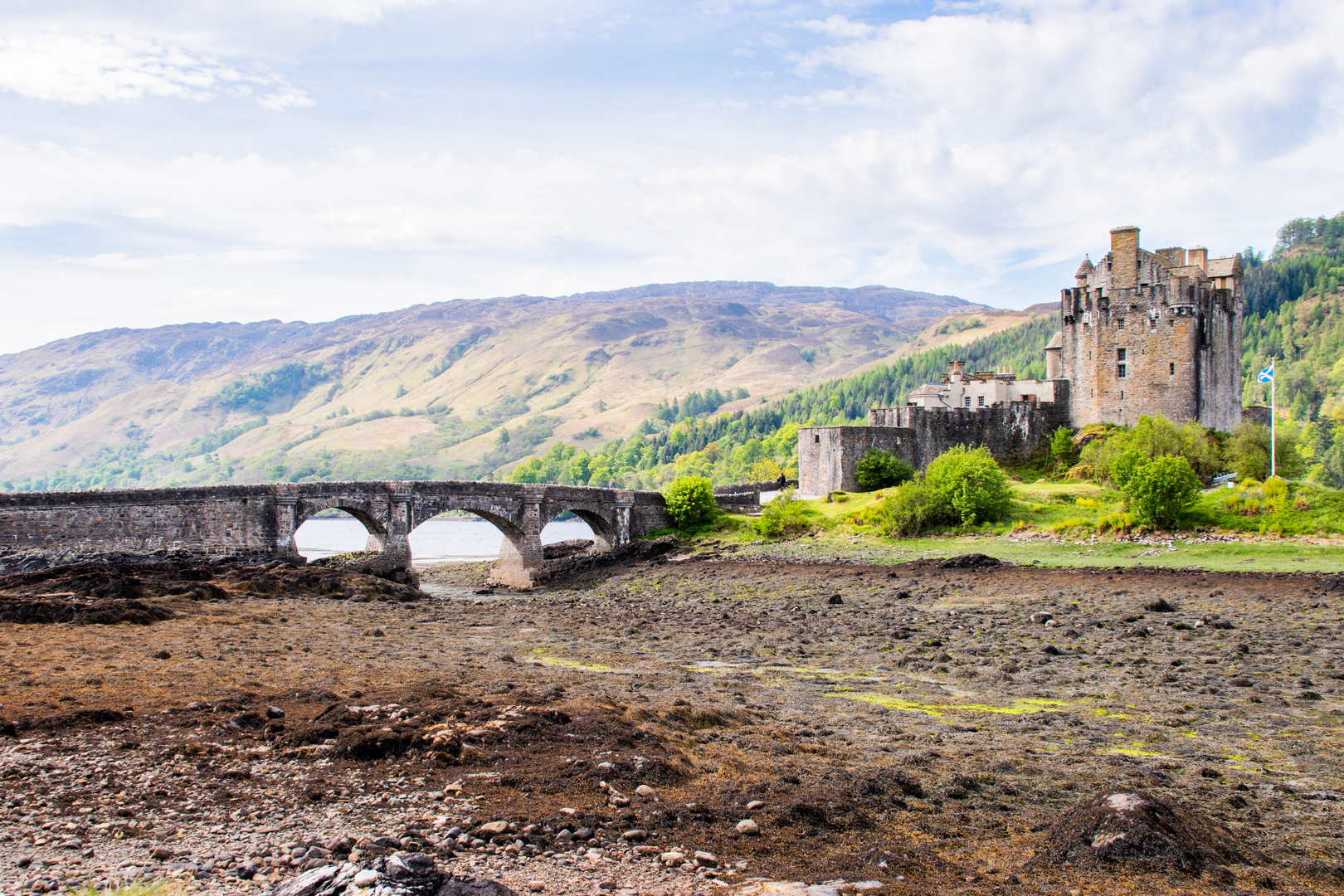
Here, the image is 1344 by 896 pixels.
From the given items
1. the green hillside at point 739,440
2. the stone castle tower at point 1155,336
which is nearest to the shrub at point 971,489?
the stone castle tower at point 1155,336

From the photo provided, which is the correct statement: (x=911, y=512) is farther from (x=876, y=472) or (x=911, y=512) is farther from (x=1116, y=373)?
(x=1116, y=373)

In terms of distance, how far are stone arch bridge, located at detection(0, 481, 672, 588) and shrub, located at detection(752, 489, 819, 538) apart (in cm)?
769

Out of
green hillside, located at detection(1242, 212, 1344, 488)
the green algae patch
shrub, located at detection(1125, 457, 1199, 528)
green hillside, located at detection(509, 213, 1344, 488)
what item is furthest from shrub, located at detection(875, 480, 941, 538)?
green hillside, located at detection(1242, 212, 1344, 488)

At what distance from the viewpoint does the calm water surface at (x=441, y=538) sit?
7835cm

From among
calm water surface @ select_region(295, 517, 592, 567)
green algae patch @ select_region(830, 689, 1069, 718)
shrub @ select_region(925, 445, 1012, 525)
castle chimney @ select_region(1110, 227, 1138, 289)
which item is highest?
castle chimney @ select_region(1110, 227, 1138, 289)

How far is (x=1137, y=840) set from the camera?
8414 mm

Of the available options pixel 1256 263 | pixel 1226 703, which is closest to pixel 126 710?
pixel 1226 703

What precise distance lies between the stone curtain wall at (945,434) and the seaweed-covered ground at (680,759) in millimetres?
33162

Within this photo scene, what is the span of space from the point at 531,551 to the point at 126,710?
129ft

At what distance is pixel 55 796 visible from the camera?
8.85m

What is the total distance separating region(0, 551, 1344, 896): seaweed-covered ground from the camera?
805 cm

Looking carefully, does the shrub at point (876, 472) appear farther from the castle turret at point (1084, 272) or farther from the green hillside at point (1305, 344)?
the green hillside at point (1305, 344)

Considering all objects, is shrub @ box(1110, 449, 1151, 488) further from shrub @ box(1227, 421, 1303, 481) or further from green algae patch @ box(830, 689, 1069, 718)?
green algae patch @ box(830, 689, 1069, 718)

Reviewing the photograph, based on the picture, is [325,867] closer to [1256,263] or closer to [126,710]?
[126,710]
